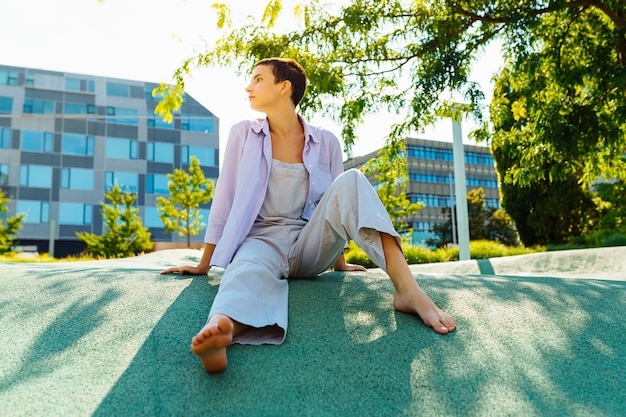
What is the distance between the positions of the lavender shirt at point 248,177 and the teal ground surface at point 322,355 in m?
0.38

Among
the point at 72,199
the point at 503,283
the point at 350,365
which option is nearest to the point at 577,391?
the point at 350,365

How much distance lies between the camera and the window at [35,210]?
26984mm

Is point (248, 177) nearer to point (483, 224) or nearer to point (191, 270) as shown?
point (191, 270)

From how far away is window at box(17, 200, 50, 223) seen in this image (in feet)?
88.5

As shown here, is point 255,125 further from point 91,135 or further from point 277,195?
point 91,135

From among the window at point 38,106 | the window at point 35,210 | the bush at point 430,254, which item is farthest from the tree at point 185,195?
the window at point 38,106

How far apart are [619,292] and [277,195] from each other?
223 centimetres

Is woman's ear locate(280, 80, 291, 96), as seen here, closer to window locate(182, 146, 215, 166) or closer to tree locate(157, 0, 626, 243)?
tree locate(157, 0, 626, 243)

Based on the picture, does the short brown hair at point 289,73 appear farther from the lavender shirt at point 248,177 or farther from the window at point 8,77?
the window at point 8,77

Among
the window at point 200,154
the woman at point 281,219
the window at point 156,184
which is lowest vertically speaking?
the woman at point 281,219

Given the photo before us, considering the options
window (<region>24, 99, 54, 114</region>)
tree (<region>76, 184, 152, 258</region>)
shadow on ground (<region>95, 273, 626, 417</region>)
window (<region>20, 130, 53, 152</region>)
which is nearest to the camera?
shadow on ground (<region>95, 273, 626, 417</region>)

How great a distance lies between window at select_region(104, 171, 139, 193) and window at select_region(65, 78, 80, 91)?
5.44 meters

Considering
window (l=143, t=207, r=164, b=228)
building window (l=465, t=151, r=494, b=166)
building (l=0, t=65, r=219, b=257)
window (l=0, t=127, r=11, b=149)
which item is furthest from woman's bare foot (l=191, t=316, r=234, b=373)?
building window (l=465, t=151, r=494, b=166)

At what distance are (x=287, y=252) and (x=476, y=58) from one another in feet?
15.3
